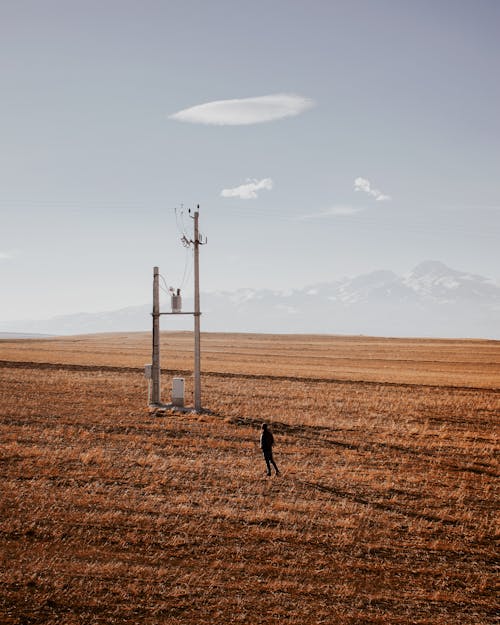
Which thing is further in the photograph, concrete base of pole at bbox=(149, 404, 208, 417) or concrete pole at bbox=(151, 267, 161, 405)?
concrete pole at bbox=(151, 267, 161, 405)

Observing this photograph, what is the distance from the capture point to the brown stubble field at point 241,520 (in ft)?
32.5

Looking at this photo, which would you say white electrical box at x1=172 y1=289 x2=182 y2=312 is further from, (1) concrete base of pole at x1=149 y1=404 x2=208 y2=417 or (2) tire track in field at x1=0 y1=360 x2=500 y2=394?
(2) tire track in field at x1=0 y1=360 x2=500 y2=394

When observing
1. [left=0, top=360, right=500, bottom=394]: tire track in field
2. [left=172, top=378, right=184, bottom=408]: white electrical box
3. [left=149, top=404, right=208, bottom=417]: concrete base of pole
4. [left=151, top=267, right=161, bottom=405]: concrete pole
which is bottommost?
[left=0, top=360, right=500, bottom=394]: tire track in field

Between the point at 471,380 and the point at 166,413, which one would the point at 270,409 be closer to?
the point at 166,413

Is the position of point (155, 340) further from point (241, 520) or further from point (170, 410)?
point (241, 520)

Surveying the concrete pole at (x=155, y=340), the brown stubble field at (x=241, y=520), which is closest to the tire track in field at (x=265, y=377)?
the brown stubble field at (x=241, y=520)

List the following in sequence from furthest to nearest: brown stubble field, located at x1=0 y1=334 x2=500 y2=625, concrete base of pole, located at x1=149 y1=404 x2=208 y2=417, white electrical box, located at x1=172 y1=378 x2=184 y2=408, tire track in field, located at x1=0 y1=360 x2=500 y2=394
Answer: tire track in field, located at x1=0 y1=360 x2=500 y2=394 < white electrical box, located at x1=172 y1=378 x2=184 y2=408 < concrete base of pole, located at x1=149 y1=404 x2=208 y2=417 < brown stubble field, located at x1=0 y1=334 x2=500 y2=625

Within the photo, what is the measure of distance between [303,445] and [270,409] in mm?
8712

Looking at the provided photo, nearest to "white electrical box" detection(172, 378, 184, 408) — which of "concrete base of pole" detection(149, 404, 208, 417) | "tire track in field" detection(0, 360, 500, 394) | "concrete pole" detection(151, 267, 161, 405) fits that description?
"concrete base of pole" detection(149, 404, 208, 417)

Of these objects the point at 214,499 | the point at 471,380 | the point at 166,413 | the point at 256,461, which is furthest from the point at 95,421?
the point at 471,380

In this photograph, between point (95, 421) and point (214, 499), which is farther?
point (95, 421)

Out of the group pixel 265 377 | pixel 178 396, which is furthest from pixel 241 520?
pixel 265 377

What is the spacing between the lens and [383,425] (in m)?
27.4

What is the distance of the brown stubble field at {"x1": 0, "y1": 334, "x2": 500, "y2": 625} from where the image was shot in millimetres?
9906
